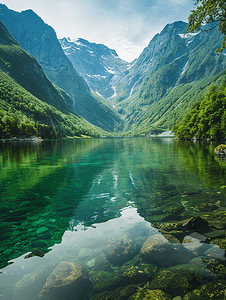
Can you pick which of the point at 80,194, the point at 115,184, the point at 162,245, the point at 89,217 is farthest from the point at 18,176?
the point at 162,245

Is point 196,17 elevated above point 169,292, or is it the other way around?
point 196,17

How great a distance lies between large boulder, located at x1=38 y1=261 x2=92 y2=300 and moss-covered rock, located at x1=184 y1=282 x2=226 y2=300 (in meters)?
2.95

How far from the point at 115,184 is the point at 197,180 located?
8.67 meters

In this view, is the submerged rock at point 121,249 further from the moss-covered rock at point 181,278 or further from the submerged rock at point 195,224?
the submerged rock at point 195,224

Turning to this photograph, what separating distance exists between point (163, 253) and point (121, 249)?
169 centimetres

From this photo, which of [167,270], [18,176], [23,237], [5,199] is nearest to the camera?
[167,270]

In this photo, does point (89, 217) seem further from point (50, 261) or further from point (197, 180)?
point (197, 180)

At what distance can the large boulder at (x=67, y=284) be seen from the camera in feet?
17.3

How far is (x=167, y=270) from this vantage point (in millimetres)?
6125

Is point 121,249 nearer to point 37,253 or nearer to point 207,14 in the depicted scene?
point 37,253

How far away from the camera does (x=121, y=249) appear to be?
743cm

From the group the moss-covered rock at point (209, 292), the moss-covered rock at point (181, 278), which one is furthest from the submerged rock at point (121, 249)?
the moss-covered rock at point (209, 292)

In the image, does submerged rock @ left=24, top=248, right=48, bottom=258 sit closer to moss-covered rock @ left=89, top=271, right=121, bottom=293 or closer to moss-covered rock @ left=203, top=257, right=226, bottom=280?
moss-covered rock @ left=89, top=271, right=121, bottom=293

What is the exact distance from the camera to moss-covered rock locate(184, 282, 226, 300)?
15.6ft
